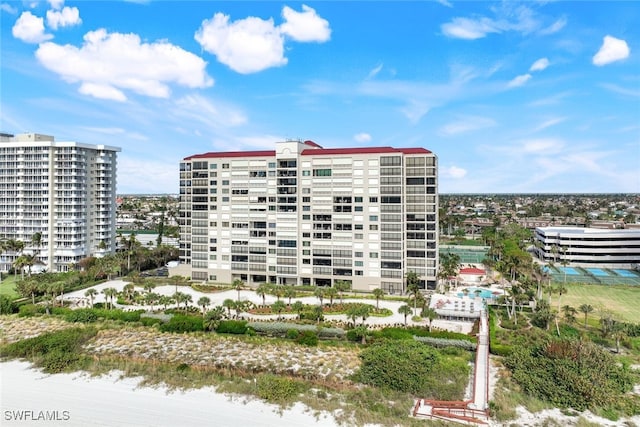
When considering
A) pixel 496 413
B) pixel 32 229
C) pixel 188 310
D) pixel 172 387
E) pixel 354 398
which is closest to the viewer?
pixel 496 413

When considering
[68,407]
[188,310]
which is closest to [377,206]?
[188,310]

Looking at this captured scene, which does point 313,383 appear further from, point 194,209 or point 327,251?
point 194,209

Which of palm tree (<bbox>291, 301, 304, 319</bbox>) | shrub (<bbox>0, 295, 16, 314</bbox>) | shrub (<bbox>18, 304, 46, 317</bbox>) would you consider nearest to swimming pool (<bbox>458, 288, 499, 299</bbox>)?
palm tree (<bbox>291, 301, 304, 319</bbox>)

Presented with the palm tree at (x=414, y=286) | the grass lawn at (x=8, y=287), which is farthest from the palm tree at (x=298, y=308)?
the grass lawn at (x=8, y=287)

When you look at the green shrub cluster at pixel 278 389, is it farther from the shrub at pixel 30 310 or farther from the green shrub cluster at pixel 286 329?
the shrub at pixel 30 310

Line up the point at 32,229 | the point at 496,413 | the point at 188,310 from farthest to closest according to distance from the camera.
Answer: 1. the point at 32,229
2. the point at 188,310
3. the point at 496,413

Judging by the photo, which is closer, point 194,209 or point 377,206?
point 377,206
